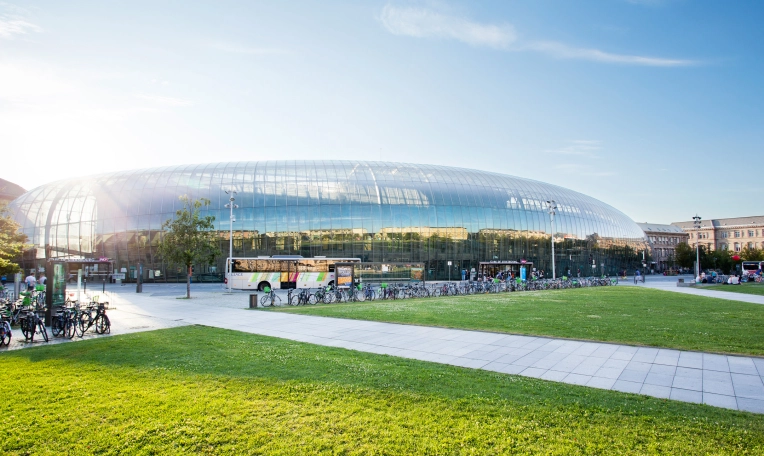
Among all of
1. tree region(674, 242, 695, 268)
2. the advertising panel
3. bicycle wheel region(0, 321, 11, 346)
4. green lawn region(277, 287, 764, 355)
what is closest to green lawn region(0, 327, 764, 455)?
bicycle wheel region(0, 321, 11, 346)

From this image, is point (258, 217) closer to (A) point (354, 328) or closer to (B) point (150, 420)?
(A) point (354, 328)

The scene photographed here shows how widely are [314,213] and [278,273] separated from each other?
763 inches

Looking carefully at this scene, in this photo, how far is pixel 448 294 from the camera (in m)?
38.2

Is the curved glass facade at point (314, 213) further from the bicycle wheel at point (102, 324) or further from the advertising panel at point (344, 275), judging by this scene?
the bicycle wheel at point (102, 324)

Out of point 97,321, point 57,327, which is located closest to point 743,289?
point 97,321

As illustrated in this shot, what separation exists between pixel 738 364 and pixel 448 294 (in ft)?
91.4

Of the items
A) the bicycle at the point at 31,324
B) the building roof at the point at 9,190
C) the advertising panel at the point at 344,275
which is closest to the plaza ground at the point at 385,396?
the bicycle at the point at 31,324

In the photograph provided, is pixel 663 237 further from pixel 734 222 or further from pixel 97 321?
pixel 97 321

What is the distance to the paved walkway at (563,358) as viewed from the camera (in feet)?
28.9

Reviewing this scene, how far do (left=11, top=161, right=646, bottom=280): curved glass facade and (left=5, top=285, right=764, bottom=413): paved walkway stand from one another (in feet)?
138

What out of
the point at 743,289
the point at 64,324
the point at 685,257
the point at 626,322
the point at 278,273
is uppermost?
the point at 278,273

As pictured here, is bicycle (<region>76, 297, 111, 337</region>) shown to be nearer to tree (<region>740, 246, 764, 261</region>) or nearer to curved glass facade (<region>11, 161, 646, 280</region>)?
curved glass facade (<region>11, 161, 646, 280</region>)

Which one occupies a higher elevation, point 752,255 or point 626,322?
point 626,322

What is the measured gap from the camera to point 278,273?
4309 cm
